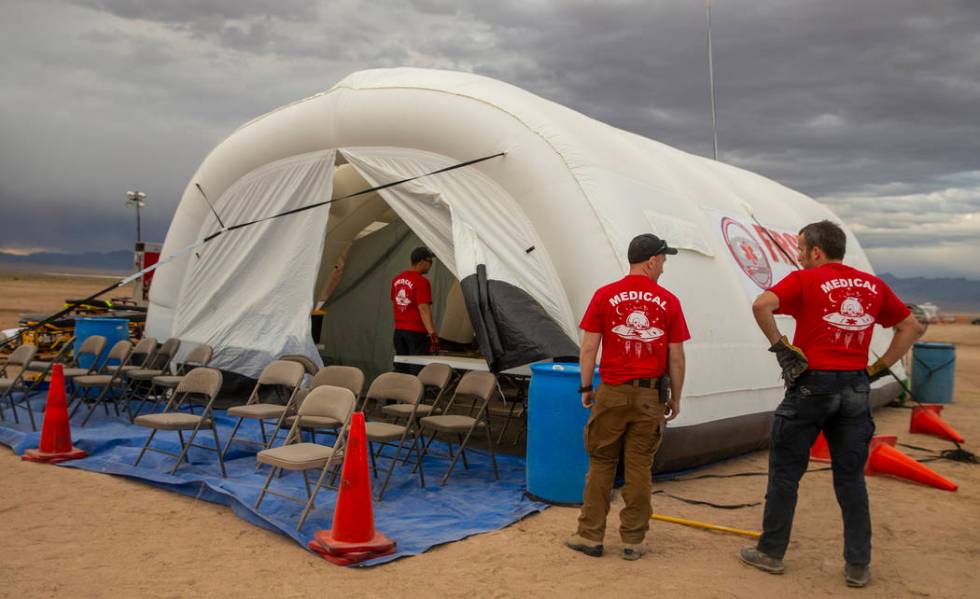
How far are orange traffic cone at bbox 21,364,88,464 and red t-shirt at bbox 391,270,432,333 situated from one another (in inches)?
107

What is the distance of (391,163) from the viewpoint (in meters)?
6.83

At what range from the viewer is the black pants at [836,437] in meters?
3.63

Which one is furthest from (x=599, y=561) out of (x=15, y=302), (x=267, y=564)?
(x=15, y=302)

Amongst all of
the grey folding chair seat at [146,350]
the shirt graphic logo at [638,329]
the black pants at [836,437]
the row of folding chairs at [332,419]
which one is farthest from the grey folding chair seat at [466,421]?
the grey folding chair seat at [146,350]

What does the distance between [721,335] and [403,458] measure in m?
2.65

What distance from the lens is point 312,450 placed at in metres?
4.54

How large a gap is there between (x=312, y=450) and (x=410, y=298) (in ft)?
8.91

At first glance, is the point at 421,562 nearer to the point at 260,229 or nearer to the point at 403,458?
the point at 403,458

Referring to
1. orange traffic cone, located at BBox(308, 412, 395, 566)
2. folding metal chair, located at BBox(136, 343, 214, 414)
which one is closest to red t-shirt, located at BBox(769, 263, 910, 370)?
orange traffic cone, located at BBox(308, 412, 395, 566)

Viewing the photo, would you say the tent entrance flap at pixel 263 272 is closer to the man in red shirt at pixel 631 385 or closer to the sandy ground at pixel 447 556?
the sandy ground at pixel 447 556

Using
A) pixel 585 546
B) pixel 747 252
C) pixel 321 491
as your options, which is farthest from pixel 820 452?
pixel 321 491

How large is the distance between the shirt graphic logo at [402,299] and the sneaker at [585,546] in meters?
3.46

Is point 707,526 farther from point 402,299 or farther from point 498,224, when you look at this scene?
point 402,299

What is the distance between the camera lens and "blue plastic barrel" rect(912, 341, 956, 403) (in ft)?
35.1
